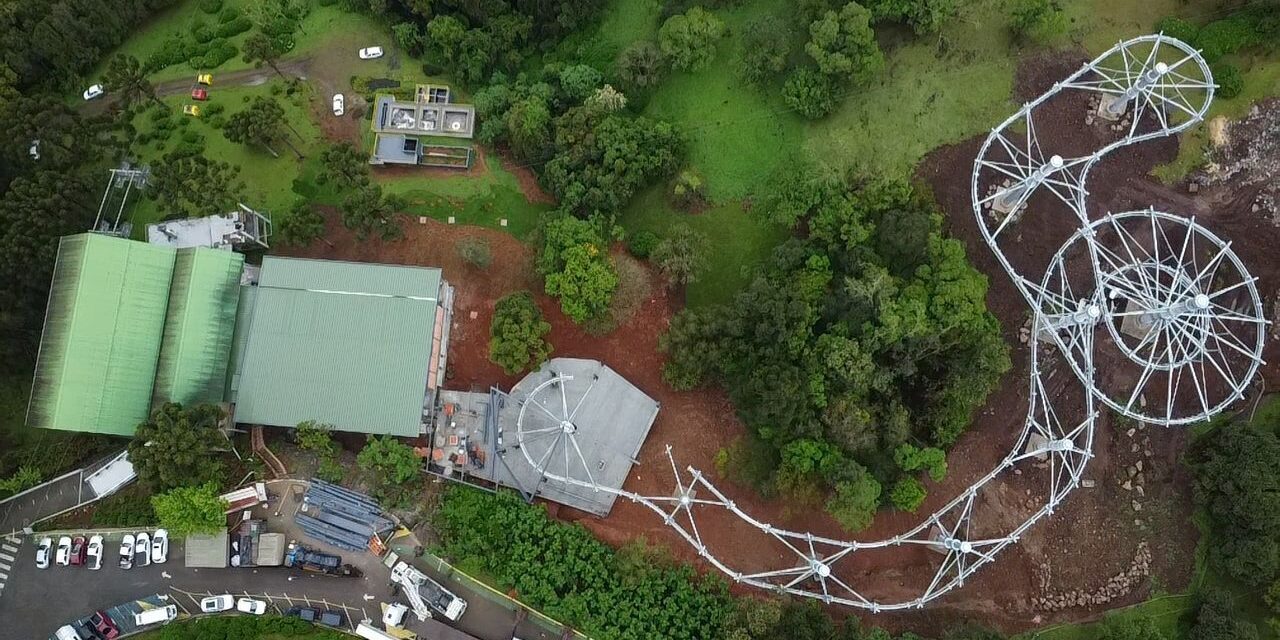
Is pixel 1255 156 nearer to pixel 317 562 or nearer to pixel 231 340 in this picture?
pixel 317 562

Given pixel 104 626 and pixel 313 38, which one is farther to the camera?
pixel 313 38

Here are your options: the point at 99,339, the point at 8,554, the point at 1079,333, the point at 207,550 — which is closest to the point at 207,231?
the point at 99,339

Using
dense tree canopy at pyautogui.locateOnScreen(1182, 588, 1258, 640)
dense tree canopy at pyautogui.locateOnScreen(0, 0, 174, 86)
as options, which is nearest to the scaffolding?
dense tree canopy at pyautogui.locateOnScreen(0, 0, 174, 86)

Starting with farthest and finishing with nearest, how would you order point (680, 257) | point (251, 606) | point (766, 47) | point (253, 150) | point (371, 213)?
point (253, 150) → point (766, 47) → point (371, 213) → point (680, 257) → point (251, 606)

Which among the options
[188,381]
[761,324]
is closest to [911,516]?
[761,324]

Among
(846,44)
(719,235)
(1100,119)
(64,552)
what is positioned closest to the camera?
(64,552)

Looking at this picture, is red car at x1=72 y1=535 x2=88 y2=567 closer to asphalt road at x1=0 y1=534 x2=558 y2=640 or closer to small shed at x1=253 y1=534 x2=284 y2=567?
asphalt road at x1=0 y1=534 x2=558 y2=640

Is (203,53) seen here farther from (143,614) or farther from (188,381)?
(143,614)

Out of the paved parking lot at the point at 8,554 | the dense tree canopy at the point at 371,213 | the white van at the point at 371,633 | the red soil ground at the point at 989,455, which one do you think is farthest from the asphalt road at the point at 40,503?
the red soil ground at the point at 989,455
